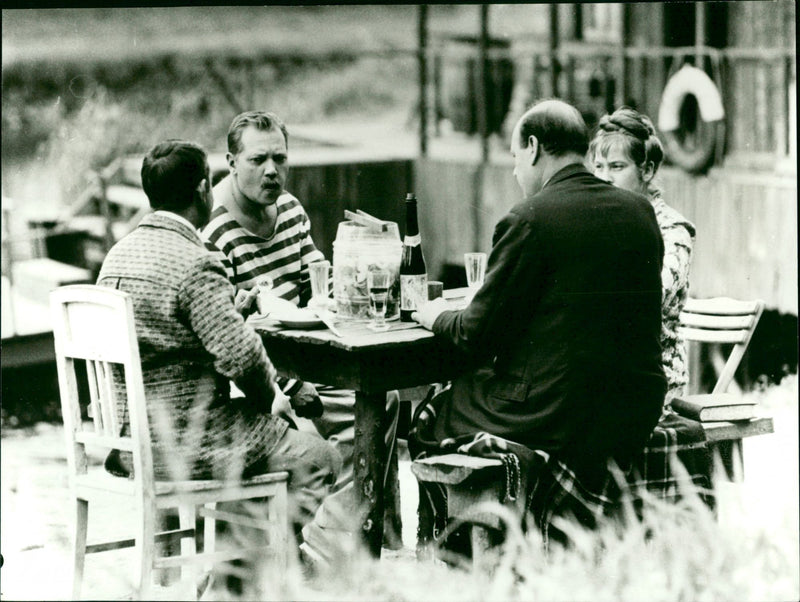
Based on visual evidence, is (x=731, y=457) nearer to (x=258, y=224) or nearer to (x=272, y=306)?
(x=272, y=306)

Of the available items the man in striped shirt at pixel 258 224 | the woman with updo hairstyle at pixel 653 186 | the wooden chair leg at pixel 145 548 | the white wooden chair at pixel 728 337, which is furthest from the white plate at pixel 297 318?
the white wooden chair at pixel 728 337

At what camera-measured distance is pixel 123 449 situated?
3.06 metres

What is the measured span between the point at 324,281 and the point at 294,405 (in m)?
0.43

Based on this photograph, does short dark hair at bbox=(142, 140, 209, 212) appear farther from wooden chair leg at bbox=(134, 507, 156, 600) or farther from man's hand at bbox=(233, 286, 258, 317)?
wooden chair leg at bbox=(134, 507, 156, 600)

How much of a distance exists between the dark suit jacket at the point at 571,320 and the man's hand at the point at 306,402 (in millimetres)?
512

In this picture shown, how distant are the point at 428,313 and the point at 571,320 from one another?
0.45m

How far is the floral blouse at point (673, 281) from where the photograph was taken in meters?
3.55

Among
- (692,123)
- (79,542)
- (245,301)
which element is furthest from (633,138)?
(692,123)

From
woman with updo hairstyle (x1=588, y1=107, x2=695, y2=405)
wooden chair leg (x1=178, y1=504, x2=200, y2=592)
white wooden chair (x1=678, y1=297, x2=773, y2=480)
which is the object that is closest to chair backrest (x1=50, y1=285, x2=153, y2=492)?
wooden chair leg (x1=178, y1=504, x2=200, y2=592)

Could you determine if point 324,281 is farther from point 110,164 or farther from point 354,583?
point 110,164

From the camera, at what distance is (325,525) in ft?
11.5

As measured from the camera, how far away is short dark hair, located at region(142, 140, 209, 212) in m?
3.10

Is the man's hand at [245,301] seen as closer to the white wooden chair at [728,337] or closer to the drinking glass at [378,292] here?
the drinking glass at [378,292]

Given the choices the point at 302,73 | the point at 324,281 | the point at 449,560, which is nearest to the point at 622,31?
the point at 302,73
